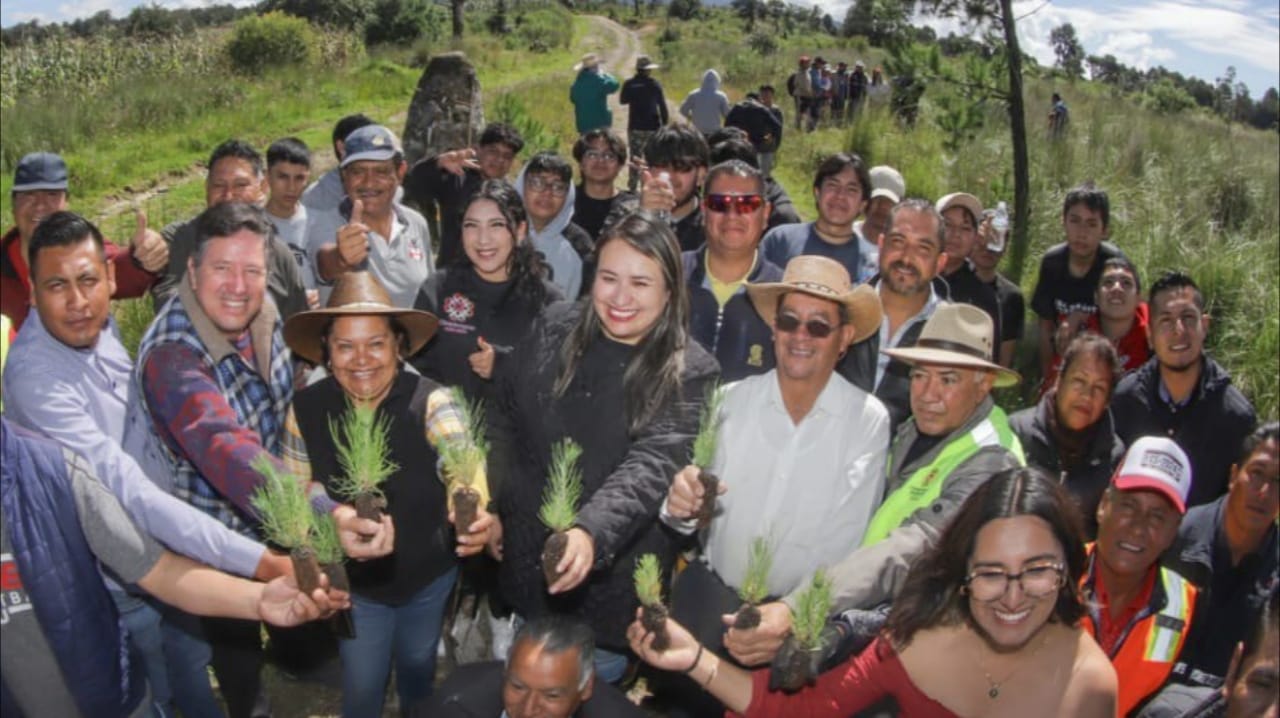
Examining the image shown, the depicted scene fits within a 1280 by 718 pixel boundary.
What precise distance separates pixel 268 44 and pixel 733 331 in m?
20.5

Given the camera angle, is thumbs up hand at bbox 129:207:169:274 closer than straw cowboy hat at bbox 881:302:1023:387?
No

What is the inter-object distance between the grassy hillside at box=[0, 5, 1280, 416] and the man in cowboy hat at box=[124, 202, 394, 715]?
170 inches

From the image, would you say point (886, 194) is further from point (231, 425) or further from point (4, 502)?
point (4, 502)

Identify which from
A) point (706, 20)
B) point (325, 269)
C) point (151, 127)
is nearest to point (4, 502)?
point (325, 269)

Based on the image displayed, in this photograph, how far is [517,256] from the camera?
447 cm

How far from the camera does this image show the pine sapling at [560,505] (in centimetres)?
256

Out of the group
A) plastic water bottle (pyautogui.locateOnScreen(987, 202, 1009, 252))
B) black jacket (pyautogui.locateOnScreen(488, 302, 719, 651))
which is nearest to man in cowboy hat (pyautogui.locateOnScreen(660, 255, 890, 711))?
black jacket (pyautogui.locateOnScreen(488, 302, 719, 651))

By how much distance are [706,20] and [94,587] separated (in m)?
61.1

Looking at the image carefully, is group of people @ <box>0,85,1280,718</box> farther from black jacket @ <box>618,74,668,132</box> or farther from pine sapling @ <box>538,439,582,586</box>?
black jacket @ <box>618,74,668,132</box>

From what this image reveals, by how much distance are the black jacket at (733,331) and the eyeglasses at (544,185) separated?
141 centimetres

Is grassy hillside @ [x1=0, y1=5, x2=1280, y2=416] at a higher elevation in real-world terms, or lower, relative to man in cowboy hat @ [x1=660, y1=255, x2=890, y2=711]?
higher

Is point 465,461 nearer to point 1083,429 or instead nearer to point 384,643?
point 384,643

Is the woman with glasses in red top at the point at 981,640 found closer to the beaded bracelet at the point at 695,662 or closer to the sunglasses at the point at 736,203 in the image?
the beaded bracelet at the point at 695,662

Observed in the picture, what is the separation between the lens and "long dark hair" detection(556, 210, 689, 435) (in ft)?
10.1
